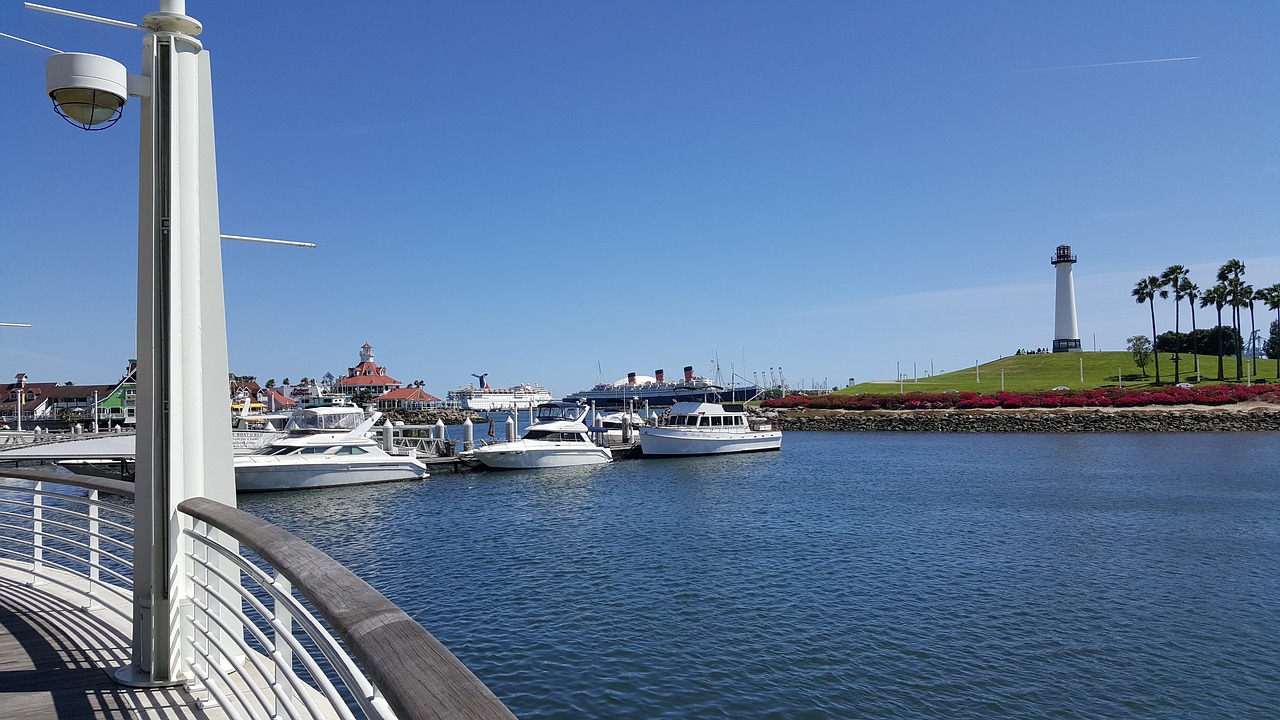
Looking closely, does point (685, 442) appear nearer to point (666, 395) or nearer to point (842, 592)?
point (842, 592)

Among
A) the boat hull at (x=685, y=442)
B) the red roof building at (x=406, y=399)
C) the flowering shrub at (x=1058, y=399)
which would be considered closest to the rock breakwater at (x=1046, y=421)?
the flowering shrub at (x=1058, y=399)

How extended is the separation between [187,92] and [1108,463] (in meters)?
44.4

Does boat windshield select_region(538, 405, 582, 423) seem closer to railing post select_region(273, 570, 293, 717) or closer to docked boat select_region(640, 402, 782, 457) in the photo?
docked boat select_region(640, 402, 782, 457)

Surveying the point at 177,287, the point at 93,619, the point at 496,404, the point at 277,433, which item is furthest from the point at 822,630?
the point at 496,404

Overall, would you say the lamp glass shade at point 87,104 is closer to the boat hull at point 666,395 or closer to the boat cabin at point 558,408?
the boat cabin at point 558,408

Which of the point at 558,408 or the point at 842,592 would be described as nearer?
the point at 842,592

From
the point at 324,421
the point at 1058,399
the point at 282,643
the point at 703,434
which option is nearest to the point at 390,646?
the point at 282,643

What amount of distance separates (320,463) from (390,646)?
1294 inches

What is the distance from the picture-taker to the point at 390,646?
2.08m

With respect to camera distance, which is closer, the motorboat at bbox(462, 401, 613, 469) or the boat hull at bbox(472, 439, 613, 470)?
the boat hull at bbox(472, 439, 613, 470)

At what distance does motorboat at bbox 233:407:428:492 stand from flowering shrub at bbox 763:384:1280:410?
60.1m

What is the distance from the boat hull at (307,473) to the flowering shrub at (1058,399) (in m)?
61.2

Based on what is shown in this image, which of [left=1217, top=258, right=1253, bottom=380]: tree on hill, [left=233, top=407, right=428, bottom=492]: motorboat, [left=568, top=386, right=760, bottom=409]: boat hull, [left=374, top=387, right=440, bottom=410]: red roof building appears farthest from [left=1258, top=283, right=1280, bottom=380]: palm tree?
[left=374, top=387, right=440, bottom=410]: red roof building

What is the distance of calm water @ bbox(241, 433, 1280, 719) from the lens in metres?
10.0
